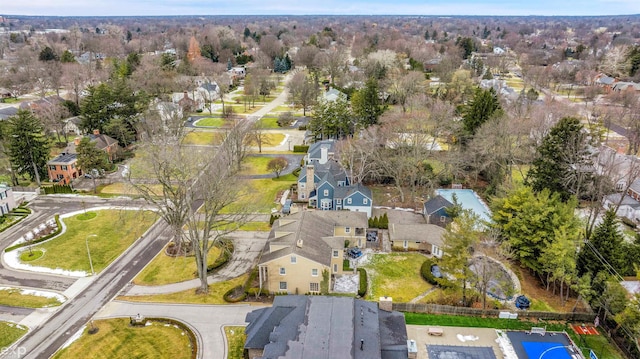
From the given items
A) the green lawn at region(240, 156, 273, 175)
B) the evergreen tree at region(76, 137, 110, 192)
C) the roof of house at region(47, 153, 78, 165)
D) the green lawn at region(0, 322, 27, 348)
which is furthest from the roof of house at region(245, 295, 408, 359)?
the roof of house at region(47, 153, 78, 165)

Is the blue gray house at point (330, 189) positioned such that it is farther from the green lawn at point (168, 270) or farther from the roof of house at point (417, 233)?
the green lawn at point (168, 270)

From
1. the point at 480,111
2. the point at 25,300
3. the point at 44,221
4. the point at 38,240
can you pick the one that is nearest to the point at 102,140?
the point at 44,221

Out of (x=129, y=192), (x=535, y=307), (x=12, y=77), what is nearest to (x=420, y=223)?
(x=535, y=307)

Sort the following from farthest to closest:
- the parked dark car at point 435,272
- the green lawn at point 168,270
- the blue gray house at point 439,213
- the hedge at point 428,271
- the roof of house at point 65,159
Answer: the roof of house at point 65,159 → the blue gray house at point 439,213 → the parked dark car at point 435,272 → the green lawn at point 168,270 → the hedge at point 428,271

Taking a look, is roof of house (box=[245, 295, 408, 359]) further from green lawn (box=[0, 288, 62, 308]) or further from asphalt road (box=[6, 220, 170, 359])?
green lawn (box=[0, 288, 62, 308])

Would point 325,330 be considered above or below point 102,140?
above

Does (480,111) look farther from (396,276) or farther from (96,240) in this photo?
(96,240)

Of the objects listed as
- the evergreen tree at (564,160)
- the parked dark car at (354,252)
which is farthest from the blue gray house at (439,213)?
the evergreen tree at (564,160)
